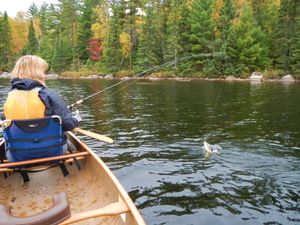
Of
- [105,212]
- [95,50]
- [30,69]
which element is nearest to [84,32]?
[95,50]

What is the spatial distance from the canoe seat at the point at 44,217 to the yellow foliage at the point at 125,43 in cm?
5104

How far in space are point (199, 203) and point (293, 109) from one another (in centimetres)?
1149

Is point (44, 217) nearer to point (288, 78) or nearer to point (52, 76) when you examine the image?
point (288, 78)

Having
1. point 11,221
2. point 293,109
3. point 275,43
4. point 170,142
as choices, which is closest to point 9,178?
point 11,221

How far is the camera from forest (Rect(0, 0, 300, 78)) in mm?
38906

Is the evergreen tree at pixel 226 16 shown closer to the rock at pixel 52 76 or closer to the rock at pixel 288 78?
the rock at pixel 288 78

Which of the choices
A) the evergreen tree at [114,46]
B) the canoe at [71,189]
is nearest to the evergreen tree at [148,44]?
the evergreen tree at [114,46]

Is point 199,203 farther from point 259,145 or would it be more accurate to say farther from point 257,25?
point 257,25

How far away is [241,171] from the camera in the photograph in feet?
23.1

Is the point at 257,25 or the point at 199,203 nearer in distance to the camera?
the point at 199,203

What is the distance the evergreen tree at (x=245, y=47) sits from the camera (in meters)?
38.7

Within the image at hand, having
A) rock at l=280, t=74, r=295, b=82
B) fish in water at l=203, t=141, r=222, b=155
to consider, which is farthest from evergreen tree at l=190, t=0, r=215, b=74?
fish in water at l=203, t=141, r=222, b=155

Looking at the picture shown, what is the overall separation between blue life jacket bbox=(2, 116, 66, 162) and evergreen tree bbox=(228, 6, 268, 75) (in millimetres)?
36058

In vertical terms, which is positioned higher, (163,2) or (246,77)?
(163,2)
